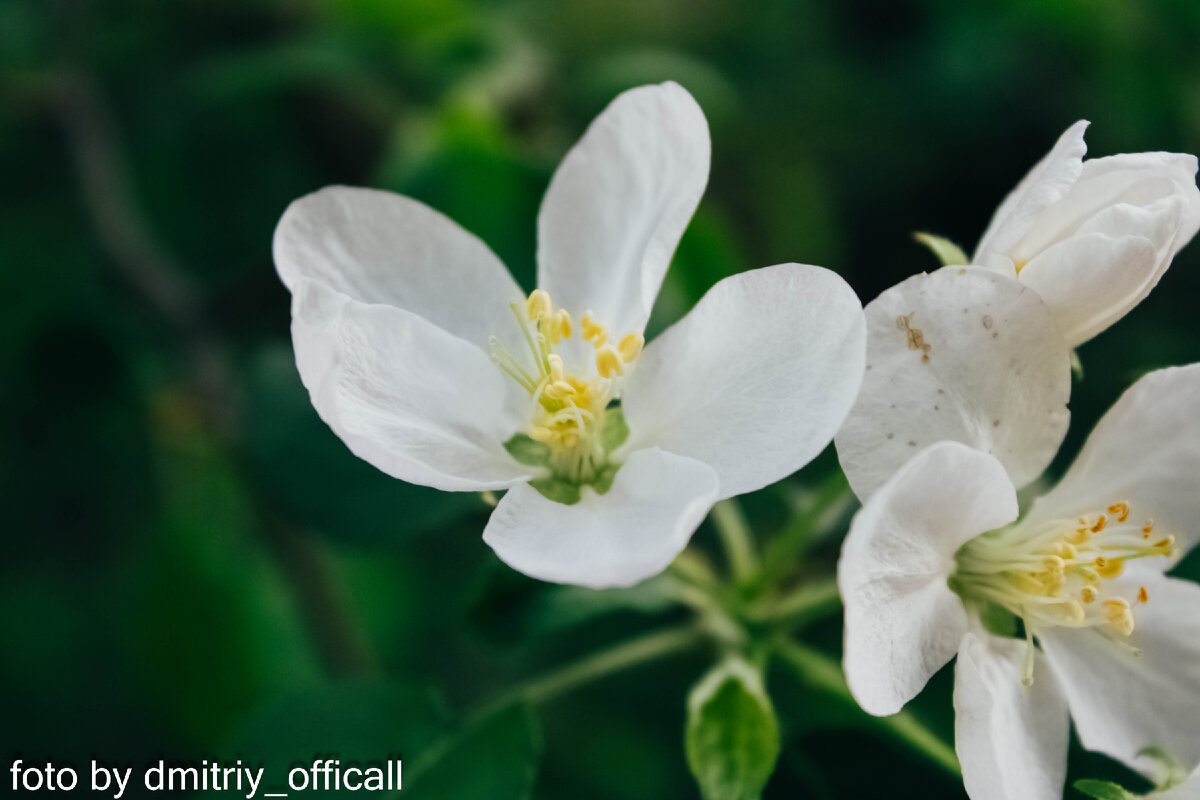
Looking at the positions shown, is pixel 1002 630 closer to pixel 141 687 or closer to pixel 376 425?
pixel 376 425

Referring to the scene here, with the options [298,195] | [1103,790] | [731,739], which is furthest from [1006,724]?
[298,195]

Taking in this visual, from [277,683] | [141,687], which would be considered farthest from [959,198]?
[141,687]

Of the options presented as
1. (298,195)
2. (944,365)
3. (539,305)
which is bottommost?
(944,365)

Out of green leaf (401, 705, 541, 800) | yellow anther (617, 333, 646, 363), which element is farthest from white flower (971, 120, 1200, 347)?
green leaf (401, 705, 541, 800)

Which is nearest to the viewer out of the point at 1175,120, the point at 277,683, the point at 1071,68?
the point at 277,683

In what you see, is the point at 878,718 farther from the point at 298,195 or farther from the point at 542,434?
the point at 298,195

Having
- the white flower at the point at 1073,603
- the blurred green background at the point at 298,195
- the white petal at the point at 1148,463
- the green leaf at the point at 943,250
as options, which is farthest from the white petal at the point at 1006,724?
the blurred green background at the point at 298,195
